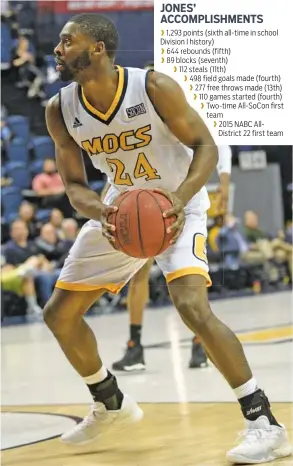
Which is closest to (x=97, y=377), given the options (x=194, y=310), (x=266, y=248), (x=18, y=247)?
(x=194, y=310)

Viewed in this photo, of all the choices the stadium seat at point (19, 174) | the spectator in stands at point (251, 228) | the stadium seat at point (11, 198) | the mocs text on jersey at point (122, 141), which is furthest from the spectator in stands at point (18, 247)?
the mocs text on jersey at point (122, 141)

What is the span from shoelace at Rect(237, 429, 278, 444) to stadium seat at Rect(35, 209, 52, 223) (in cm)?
598

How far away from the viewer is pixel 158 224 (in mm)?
3672

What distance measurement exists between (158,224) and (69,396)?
2068 mm

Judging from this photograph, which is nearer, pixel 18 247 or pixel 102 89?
pixel 102 89

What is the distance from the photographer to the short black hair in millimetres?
3785

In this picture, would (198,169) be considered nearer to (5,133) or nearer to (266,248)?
(5,133)

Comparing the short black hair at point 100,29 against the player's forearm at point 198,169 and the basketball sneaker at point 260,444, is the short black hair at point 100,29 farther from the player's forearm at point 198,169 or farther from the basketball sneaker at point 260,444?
the basketball sneaker at point 260,444

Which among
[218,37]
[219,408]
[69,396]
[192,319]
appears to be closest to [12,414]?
[69,396]

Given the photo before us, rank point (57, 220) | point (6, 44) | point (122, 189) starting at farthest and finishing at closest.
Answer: point (57, 220)
point (6, 44)
point (122, 189)

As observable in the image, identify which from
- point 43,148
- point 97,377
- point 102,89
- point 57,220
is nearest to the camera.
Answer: point 102,89

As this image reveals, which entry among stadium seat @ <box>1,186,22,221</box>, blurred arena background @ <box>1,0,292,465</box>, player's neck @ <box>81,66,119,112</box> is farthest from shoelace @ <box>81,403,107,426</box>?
stadium seat @ <box>1,186,22,221</box>

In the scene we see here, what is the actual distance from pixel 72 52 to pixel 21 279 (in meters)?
5.69

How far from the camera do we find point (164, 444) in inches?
165
